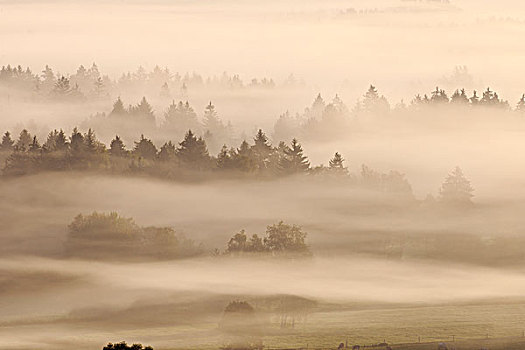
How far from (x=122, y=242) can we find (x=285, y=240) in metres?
18.3

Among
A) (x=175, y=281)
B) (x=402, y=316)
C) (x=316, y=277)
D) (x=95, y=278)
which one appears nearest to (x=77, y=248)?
(x=95, y=278)

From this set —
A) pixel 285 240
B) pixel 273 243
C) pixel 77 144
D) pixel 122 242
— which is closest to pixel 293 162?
pixel 285 240

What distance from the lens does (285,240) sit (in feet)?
556

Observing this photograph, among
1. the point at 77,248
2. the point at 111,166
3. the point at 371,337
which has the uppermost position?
the point at 111,166

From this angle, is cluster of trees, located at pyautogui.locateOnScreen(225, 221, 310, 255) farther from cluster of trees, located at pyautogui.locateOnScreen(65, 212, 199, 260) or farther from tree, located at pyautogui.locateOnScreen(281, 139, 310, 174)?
tree, located at pyautogui.locateOnScreen(281, 139, 310, 174)

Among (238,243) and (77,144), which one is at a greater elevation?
(77,144)

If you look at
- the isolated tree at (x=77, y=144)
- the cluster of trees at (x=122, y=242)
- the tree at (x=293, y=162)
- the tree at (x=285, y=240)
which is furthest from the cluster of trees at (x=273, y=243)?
the isolated tree at (x=77, y=144)

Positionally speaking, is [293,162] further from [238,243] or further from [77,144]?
[77,144]

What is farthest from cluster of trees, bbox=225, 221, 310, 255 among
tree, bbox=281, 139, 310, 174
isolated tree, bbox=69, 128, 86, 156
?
isolated tree, bbox=69, 128, 86, 156

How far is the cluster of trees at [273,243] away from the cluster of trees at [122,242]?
15.7 feet

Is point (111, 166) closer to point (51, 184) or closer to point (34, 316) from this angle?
point (51, 184)

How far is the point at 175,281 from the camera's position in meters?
158

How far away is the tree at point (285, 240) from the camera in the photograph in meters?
164

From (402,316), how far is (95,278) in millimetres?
38146
